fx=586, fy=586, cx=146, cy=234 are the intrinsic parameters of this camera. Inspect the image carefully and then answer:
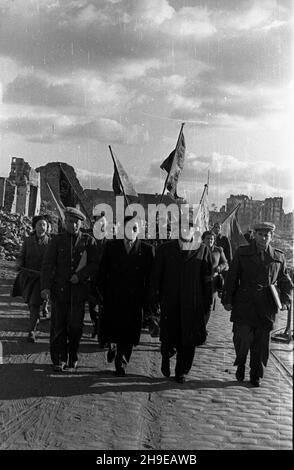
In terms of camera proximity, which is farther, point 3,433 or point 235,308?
point 235,308

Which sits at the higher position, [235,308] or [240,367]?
[235,308]

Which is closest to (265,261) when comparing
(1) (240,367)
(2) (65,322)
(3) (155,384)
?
(1) (240,367)

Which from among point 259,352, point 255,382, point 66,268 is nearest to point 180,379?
point 255,382

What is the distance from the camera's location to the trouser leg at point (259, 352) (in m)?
6.30

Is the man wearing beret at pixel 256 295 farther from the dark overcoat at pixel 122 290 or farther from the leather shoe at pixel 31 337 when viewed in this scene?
the leather shoe at pixel 31 337

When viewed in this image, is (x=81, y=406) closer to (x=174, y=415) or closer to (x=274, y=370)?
(x=174, y=415)

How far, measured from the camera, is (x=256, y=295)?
21.0ft

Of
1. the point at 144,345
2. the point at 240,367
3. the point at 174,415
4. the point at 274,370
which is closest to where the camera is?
the point at 174,415

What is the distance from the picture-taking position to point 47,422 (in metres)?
4.85

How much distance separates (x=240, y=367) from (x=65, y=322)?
2.04m

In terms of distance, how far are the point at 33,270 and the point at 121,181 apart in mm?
2510

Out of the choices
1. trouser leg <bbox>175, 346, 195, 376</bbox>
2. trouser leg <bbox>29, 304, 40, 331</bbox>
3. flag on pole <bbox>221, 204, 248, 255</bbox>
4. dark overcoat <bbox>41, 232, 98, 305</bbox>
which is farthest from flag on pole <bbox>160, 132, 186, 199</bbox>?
trouser leg <bbox>175, 346, 195, 376</bbox>

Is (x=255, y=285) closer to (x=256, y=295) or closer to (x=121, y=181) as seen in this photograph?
(x=256, y=295)

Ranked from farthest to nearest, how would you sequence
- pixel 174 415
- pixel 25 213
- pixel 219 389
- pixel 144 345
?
pixel 25 213 < pixel 144 345 < pixel 219 389 < pixel 174 415
